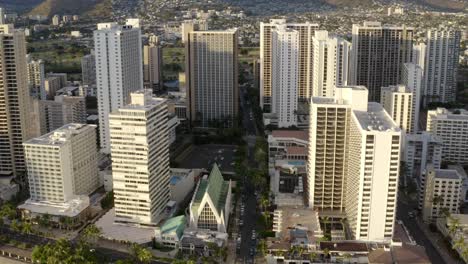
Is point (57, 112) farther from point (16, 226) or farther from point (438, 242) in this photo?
point (438, 242)

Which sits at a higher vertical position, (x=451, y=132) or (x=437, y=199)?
(x=451, y=132)

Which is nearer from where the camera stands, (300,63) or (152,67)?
(300,63)

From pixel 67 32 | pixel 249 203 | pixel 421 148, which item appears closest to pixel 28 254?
pixel 249 203

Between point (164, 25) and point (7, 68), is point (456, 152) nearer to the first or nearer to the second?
point (7, 68)

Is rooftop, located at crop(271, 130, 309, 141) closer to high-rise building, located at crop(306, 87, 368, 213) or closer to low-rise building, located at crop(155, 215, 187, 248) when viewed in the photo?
high-rise building, located at crop(306, 87, 368, 213)

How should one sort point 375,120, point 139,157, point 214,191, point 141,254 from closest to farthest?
1. point 141,254
2. point 375,120
3. point 139,157
4. point 214,191

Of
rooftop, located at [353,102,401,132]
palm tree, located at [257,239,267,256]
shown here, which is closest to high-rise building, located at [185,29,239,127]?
rooftop, located at [353,102,401,132]

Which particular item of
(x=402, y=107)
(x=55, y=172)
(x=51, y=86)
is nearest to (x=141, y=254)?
(x=55, y=172)
